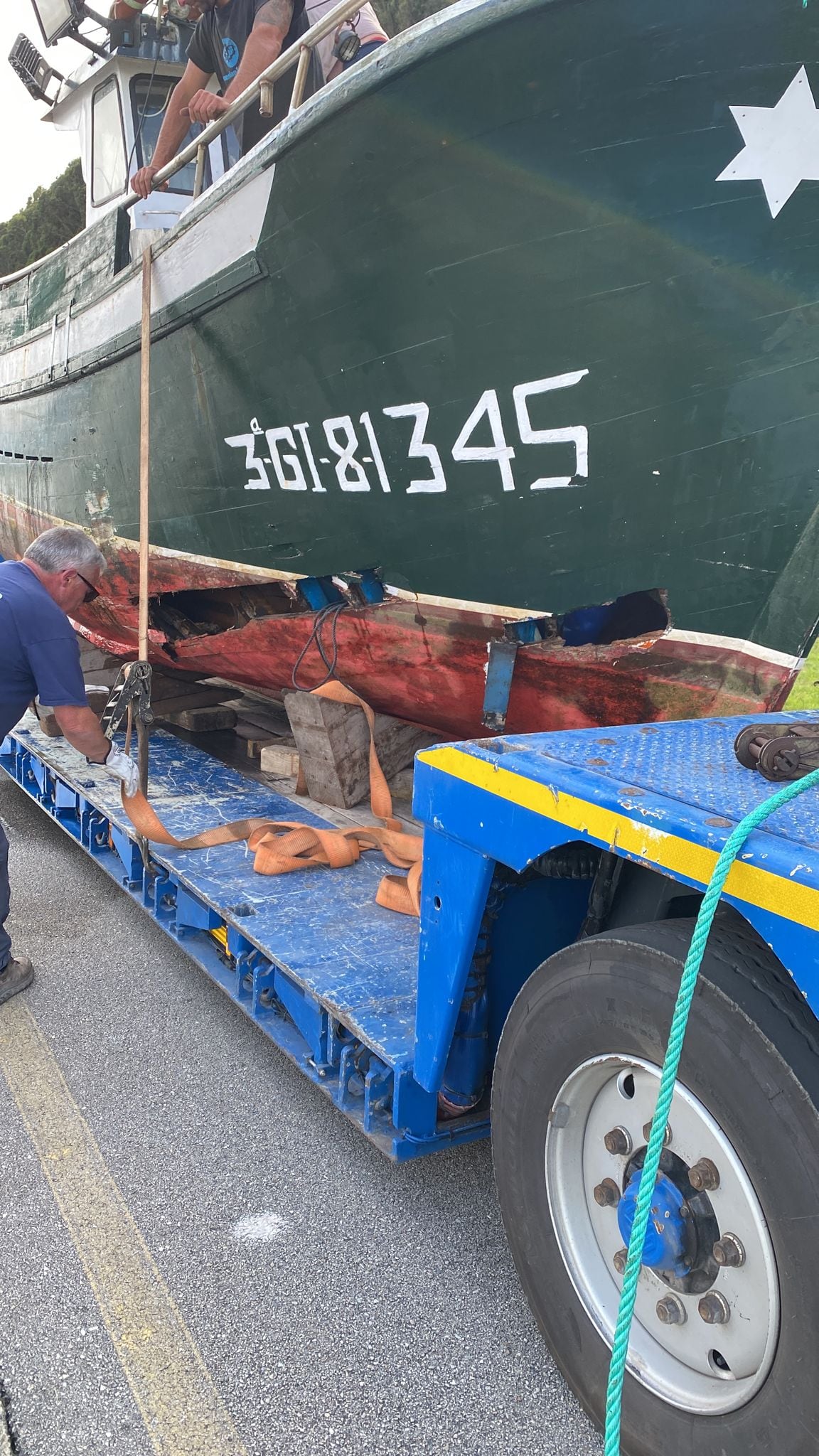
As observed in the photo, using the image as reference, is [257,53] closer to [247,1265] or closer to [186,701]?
[186,701]

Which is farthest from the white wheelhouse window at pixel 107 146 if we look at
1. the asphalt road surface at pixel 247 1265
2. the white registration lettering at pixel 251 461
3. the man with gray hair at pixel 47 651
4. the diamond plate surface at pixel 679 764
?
the diamond plate surface at pixel 679 764

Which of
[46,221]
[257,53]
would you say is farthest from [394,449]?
[46,221]

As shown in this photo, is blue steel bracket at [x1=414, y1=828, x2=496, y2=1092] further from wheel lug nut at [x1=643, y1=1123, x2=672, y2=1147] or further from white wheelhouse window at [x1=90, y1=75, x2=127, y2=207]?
white wheelhouse window at [x1=90, y1=75, x2=127, y2=207]

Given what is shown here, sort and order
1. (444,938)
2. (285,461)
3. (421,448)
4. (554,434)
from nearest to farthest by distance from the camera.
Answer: (444,938) < (554,434) < (421,448) < (285,461)

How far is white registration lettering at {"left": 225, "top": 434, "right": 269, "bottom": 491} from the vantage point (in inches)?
146

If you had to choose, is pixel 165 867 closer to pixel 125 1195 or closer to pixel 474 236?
pixel 125 1195

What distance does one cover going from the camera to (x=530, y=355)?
2.70 m

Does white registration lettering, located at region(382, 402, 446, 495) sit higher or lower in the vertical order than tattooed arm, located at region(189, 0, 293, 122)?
lower

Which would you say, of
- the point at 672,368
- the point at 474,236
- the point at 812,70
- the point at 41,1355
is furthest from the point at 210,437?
the point at 41,1355

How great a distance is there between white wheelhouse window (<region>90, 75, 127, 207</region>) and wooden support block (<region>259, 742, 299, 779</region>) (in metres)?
3.30

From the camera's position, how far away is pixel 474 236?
2.74 metres

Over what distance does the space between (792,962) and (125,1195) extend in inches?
68.5

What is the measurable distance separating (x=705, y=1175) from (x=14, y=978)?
101 inches

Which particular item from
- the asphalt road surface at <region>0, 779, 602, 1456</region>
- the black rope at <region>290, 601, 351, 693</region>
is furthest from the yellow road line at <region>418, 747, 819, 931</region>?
the black rope at <region>290, 601, 351, 693</region>
